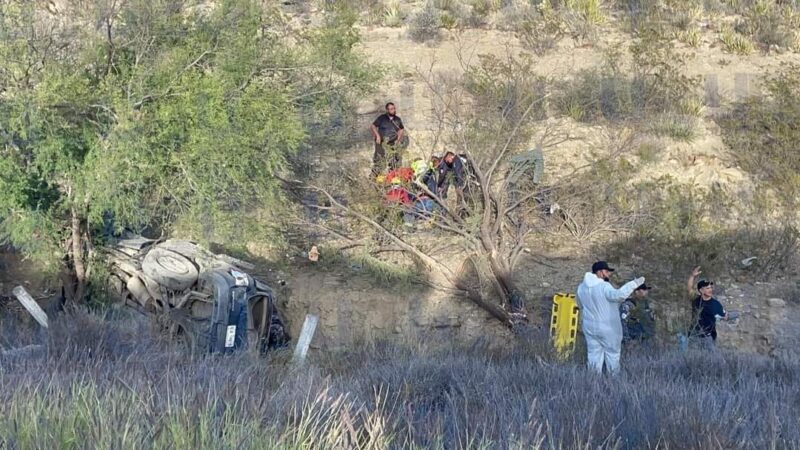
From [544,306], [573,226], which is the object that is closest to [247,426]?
[544,306]

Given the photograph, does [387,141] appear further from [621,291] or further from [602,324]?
[621,291]

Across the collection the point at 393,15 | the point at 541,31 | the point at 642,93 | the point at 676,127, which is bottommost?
the point at 676,127

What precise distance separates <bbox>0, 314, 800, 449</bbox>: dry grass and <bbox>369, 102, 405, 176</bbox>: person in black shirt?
261 inches

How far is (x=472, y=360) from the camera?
32.0 ft

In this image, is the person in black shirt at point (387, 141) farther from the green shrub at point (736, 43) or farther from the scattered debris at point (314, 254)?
the green shrub at point (736, 43)

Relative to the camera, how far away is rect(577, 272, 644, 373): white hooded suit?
1009cm

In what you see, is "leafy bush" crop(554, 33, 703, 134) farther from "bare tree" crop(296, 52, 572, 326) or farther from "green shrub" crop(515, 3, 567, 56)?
"bare tree" crop(296, 52, 572, 326)

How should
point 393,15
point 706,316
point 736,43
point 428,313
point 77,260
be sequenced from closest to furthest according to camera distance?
point 706,316 < point 77,260 < point 428,313 < point 736,43 < point 393,15

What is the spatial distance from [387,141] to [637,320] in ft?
18.5

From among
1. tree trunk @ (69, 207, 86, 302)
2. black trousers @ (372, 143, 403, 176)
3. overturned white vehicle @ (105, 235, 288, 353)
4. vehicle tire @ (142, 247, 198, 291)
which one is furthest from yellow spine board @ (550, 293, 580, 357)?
tree trunk @ (69, 207, 86, 302)

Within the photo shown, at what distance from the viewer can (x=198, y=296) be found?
12.3m

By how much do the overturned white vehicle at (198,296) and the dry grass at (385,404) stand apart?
71.1 inches

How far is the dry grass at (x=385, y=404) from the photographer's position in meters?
4.58

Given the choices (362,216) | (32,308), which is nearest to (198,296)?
(32,308)
